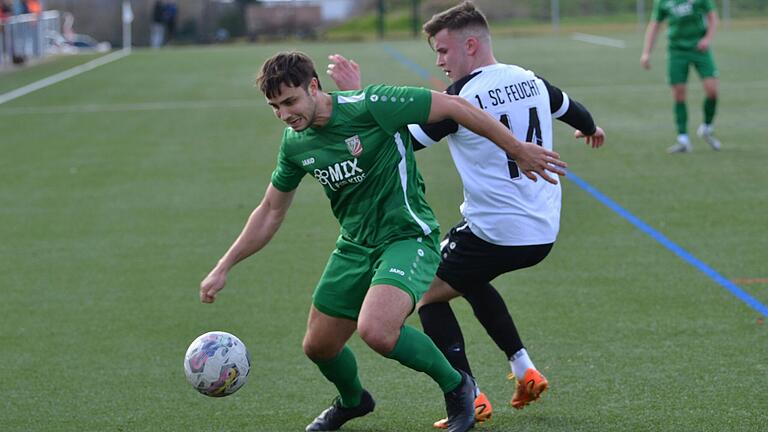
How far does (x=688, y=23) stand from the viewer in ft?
46.5

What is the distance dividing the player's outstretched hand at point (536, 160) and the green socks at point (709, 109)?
9.80 meters

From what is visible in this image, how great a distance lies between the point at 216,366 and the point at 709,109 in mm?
10449

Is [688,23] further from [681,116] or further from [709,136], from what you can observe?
[709,136]

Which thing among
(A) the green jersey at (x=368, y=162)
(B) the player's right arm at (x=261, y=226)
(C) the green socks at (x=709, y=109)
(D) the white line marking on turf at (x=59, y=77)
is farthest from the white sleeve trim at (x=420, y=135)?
(D) the white line marking on turf at (x=59, y=77)

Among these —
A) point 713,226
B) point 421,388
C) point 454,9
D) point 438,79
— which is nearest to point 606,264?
point 713,226

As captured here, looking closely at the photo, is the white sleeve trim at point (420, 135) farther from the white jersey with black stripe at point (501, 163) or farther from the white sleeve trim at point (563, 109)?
the white sleeve trim at point (563, 109)

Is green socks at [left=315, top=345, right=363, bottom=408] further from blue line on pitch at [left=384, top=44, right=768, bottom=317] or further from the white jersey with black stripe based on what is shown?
blue line on pitch at [left=384, top=44, right=768, bottom=317]

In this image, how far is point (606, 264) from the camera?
9031mm

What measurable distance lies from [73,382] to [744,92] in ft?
53.0

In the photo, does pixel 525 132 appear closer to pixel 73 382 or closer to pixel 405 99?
pixel 405 99

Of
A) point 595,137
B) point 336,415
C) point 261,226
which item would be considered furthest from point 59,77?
point 336,415

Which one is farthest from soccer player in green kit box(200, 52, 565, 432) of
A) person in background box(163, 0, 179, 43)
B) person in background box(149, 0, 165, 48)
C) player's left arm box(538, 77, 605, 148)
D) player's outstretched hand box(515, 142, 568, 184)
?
person in background box(163, 0, 179, 43)

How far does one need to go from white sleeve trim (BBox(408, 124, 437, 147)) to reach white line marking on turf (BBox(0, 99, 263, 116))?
15.2m

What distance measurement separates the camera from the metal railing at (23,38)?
29.5m
